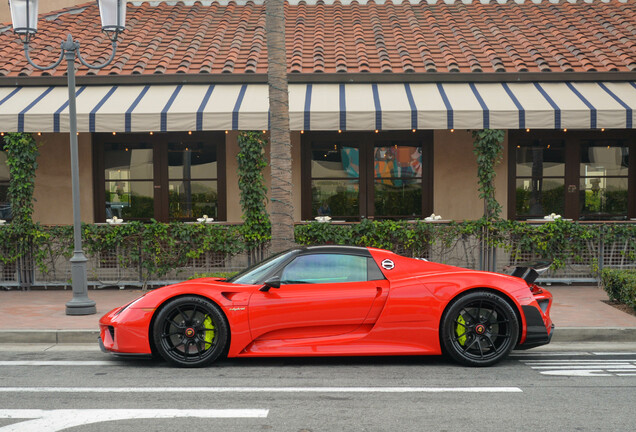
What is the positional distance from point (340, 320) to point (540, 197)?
7.99 metres

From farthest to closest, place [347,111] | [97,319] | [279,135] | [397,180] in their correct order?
[397,180], [347,111], [279,135], [97,319]

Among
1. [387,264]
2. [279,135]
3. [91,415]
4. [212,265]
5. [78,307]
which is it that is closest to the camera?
[91,415]

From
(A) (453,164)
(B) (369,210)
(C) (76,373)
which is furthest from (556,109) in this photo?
(C) (76,373)

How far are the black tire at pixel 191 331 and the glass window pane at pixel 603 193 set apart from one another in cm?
914

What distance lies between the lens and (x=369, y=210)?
13156 mm

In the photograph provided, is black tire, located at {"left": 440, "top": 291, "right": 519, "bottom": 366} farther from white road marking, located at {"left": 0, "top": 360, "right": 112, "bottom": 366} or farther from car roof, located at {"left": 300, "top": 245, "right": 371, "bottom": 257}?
Answer: white road marking, located at {"left": 0, "top": 360, "right": 112, "bottom": 366}

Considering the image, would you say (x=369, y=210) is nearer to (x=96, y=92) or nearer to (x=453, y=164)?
(x=453, y=164)

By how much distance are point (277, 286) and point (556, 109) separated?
702 centimetres

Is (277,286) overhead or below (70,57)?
below

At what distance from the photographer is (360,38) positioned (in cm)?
1460

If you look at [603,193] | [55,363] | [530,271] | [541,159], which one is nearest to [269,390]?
[55,363]

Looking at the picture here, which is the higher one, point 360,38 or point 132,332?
point 360,38

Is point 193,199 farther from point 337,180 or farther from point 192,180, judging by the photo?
point 337,180

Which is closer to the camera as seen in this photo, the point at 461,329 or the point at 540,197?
the point at 461,329
